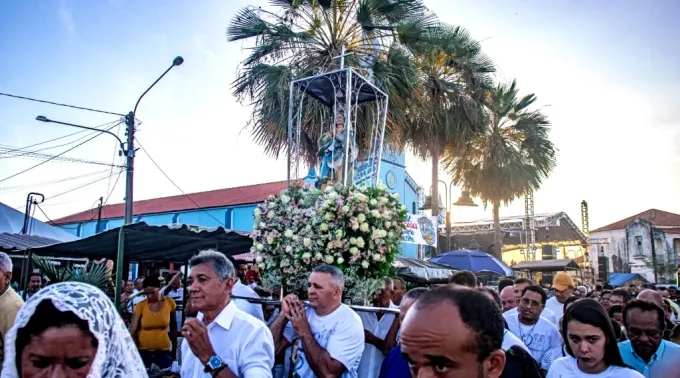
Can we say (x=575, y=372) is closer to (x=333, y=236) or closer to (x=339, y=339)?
(x=339, y=339)

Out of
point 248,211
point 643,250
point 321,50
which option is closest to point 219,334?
point 321,50

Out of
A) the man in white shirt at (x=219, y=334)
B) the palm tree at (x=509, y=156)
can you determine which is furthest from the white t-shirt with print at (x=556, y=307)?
the palm tree at (x=509, y=156)

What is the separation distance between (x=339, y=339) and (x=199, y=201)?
92.5 ft

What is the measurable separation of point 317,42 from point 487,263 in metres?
8.20

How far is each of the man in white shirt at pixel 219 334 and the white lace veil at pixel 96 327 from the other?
29.3 inches

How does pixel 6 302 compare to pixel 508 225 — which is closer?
pixel 6 302

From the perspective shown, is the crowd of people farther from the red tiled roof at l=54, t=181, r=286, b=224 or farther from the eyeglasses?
the red tiled roof at l=54, t=181, r=286, b=224

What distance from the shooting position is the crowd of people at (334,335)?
1610 mm

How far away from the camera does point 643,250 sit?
43938mm

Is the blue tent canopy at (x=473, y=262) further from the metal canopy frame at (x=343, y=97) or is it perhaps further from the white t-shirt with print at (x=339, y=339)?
the white t-shirt with print at (x=339, y=339)

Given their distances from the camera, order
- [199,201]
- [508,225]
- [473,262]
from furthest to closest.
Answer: [508,225], [199,201], [473,262]

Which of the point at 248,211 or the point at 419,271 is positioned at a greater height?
the point at 248,211

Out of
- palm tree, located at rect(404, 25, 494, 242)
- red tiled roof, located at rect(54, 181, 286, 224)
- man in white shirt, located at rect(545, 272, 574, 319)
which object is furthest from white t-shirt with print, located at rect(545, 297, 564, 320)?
red tiled roof, located at rect(54, 181, 286, 224)

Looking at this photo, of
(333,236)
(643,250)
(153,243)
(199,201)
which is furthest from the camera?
(643,250)
